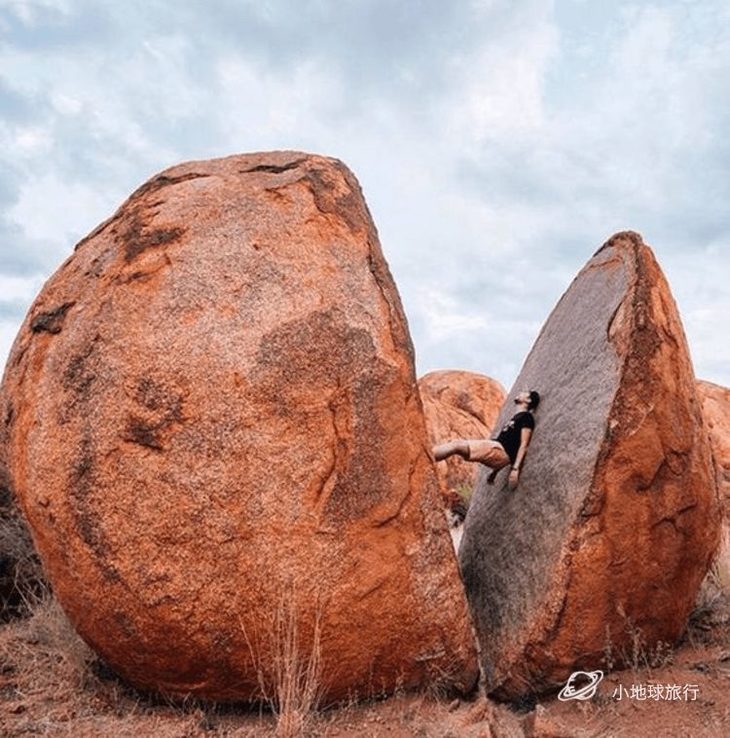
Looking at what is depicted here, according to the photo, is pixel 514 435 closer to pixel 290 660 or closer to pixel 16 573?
pixel 290 660

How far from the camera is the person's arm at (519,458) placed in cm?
515

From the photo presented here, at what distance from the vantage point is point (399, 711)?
411cm

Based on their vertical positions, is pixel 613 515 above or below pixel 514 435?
below

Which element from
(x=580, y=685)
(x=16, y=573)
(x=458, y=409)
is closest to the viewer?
(x=580, y=685)

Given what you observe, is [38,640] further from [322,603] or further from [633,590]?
[633,590]

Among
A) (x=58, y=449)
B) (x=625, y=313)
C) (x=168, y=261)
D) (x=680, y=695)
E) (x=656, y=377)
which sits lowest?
(x=680, y=695)

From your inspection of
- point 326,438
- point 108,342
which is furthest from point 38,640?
point 326,438

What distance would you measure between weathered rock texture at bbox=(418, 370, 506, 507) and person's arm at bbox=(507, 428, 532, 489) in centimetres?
896

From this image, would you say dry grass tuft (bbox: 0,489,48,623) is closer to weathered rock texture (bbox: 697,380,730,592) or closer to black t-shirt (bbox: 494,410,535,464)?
Answer: black t-shirt (bbox: 494,410,535,464)

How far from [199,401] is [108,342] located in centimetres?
59

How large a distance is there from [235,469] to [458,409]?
13.6 metres

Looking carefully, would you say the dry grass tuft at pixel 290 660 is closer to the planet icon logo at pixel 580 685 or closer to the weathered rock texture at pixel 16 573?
the planet icon logo at pixel 580 685

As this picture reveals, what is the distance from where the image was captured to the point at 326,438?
3.95 metres

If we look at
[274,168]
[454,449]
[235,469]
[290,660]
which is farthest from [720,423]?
[235,469]
